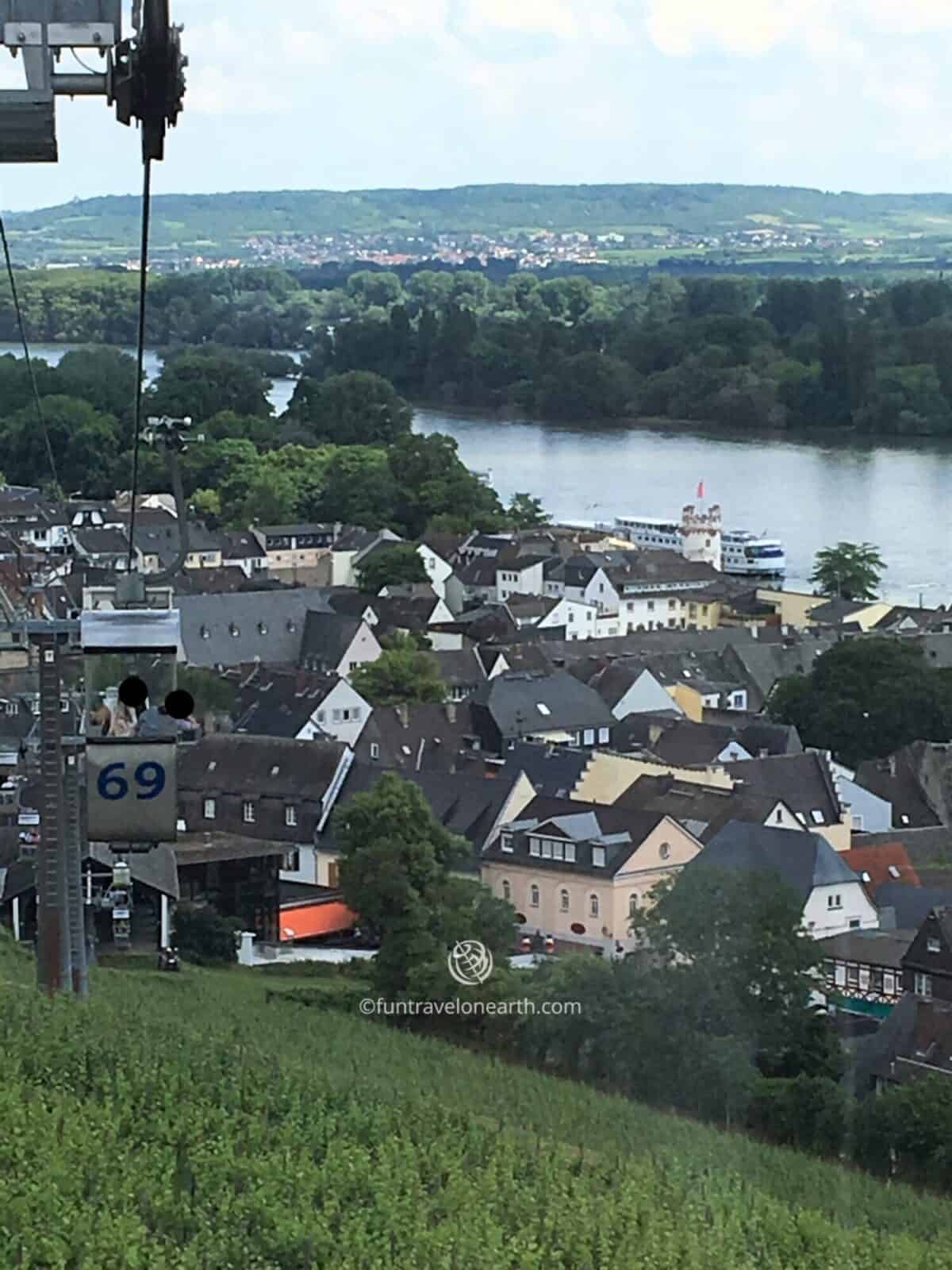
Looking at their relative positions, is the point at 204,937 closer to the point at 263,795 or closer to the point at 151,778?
the point at 263,795

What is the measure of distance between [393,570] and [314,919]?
7044 millimetres

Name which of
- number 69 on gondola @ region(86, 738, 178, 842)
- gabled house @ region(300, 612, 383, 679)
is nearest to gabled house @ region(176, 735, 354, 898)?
gabled house @ region(300, 612, 383, 679)

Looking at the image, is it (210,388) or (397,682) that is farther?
(210,388)

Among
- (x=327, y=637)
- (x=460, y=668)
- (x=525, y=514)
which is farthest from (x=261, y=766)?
(x=525, y=514)

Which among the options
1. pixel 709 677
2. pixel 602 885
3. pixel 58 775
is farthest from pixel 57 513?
pixel 58 775

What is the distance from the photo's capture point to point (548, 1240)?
2961mm

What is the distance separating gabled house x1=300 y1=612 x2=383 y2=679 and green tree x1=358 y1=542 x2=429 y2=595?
1846 millimetres

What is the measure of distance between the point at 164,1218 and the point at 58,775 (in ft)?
2.38

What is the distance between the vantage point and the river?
1580 centimetres

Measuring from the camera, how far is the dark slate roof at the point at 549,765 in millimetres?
7754

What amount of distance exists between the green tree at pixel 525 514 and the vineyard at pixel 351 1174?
11384 mm

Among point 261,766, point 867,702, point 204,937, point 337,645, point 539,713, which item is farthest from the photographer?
point 337,645

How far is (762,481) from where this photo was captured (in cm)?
1892

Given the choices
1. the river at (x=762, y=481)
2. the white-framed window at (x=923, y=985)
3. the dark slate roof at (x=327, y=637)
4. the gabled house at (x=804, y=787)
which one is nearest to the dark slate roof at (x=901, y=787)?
the gabled house at (x=804, y=787)
